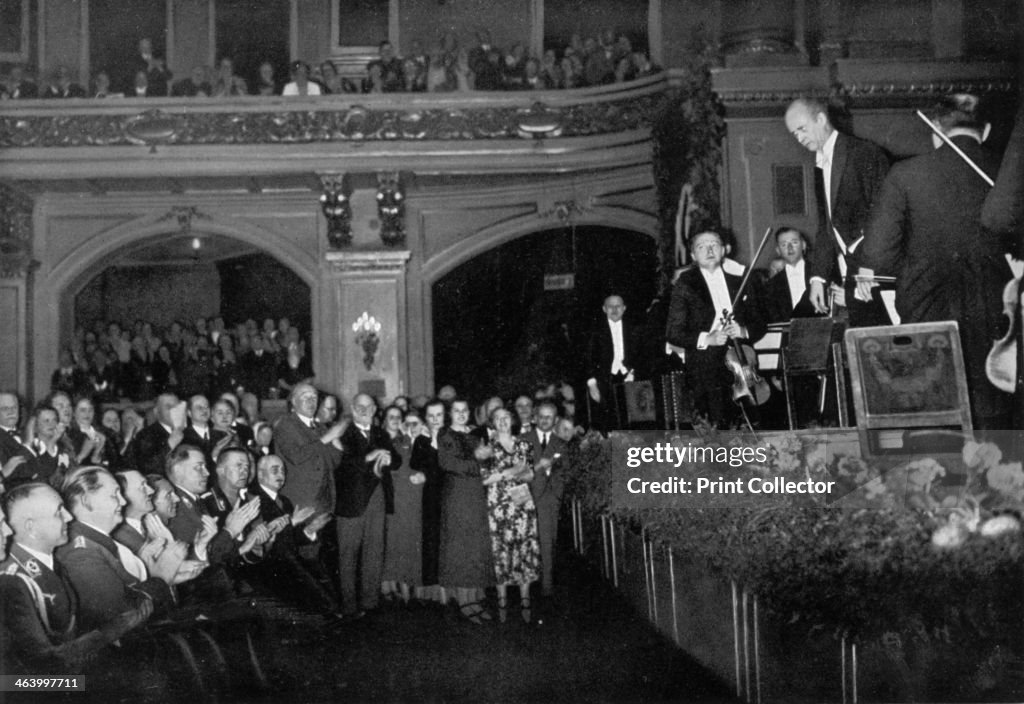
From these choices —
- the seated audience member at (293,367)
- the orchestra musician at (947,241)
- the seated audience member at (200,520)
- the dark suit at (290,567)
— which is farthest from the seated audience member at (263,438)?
the orchestra musician at (947,241)

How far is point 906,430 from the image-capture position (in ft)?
19.1

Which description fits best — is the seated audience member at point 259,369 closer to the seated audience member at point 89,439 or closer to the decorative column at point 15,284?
the seated audience member at point 89,439

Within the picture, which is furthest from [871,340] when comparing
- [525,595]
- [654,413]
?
[525,595]

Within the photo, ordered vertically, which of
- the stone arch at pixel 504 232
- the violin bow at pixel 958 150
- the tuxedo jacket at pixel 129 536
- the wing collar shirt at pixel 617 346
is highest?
the violin bow at pixel 958 150

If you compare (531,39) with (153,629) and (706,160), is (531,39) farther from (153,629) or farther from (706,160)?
(153,629)

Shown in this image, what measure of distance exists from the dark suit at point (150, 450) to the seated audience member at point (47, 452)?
36cm

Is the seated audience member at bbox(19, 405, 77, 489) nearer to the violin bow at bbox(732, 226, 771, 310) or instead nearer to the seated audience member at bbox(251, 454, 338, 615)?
the seated audience member at bbox(251, 454, 338, 615)

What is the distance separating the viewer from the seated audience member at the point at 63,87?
7.16 meters

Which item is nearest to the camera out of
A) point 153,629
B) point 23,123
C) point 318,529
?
point 153,629

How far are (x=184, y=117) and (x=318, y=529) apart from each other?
8.91 ft

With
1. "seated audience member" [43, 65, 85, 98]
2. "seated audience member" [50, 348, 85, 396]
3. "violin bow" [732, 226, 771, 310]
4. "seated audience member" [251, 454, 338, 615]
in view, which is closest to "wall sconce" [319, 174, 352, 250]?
"seated audience member" [251, 454, 338, 615]

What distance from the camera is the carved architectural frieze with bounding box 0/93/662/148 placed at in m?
7.14

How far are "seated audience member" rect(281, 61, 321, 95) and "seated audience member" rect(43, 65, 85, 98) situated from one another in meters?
1.28

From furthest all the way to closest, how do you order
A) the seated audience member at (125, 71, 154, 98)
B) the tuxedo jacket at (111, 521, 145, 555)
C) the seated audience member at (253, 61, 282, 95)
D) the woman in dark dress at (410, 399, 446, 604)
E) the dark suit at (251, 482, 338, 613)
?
the seated audience member at (253, 61, 282, 95) < the seated audience member at (125, 71, 154, 98) < the woman in dark dress at (410, 399, 446, 604) < the dark suit at (251, 482, 338, 613) < the tuxedo jacket at (111, 521, 145, 555)
